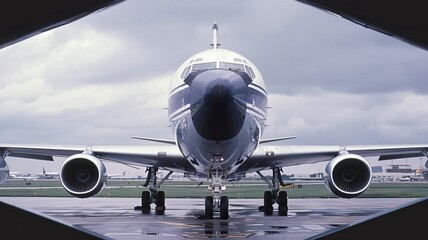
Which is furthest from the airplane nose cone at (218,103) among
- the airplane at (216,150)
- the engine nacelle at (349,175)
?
the engine nacelle at (349,175)

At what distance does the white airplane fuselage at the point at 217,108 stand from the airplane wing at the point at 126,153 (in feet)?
A: 7.41

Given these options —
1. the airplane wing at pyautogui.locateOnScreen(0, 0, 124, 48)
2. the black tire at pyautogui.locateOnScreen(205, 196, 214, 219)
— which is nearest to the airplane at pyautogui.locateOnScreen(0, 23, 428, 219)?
the black tire at pyautogui.locateOnScreen(205, 196, 214, 219)

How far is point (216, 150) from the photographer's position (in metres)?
9.95

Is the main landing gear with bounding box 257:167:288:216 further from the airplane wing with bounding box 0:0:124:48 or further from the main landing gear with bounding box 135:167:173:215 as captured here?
the airplane wing with bounding box 0:0:124:48

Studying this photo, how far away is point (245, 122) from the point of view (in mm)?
9609

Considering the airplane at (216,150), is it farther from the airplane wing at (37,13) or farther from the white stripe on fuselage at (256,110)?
the airplane wing at (37,13)

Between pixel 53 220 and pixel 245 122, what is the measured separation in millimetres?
6068

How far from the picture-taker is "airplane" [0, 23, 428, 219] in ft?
29.3

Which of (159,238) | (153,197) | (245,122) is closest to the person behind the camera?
(159,238)

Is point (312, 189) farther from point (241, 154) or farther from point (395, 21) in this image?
point (395, 21)

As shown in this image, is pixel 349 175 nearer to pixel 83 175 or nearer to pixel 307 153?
pixel 307 153

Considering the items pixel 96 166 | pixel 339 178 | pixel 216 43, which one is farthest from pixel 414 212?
pixel 216 43

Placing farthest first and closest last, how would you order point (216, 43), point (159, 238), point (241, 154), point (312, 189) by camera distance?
1. point (312, 189)
2. point (216, 43)
3. point (241, 154)
4. point (159, 238)

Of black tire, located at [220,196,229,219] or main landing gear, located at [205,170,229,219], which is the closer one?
main landing gear, located at [205,170,229,219]
